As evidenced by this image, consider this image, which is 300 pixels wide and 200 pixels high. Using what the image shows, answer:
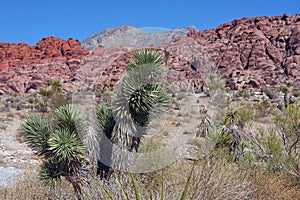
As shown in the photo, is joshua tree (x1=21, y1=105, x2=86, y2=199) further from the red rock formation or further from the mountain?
the red rock formation

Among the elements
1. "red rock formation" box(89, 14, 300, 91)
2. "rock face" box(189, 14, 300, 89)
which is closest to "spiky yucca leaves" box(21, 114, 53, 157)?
"red rock formation" box(89, 14, 300, 91)

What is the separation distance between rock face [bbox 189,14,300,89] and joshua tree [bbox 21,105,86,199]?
3277 centimetres

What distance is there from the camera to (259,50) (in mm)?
47969

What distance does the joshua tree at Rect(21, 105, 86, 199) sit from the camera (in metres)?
6.45

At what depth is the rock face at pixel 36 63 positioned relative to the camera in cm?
4784

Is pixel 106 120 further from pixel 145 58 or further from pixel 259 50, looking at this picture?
pixel 259 50

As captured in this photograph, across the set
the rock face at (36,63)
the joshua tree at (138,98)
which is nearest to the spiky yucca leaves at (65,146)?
the joshua tree at (138,98)

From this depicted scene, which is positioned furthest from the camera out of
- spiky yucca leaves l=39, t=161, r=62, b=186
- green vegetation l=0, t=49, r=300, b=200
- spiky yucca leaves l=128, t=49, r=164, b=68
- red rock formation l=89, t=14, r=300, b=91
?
red rock formation l=89, t=14, r=300, b=91

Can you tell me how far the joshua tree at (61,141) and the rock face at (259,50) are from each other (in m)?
32.8

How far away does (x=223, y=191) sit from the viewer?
20.3ft

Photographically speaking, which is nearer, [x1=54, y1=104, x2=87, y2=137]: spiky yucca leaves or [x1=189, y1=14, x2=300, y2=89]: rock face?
[x1=54, y1=104, x2=87, y2=137]: spiky yucca leaves

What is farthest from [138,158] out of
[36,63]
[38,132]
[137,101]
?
[36,63]

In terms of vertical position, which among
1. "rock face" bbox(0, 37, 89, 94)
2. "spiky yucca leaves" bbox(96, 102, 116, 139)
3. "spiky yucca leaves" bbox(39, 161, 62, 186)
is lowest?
"spiky yucca leaves" bbox(39, 161, 62, 186)

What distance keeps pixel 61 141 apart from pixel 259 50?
1765 inches
